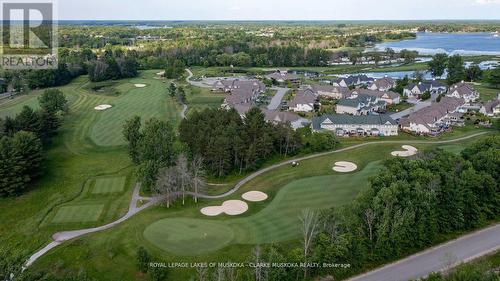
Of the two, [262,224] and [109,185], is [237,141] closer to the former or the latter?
[262,224]

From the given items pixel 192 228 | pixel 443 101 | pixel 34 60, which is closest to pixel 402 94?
pixel 443 101

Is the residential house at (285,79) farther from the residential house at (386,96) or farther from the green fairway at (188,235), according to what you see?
the green fairway at (188,235)

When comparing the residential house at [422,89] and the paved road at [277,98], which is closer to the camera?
the paved road at [277,98]

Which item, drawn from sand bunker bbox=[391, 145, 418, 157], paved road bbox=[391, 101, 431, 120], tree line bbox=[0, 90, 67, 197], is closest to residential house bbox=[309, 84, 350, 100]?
paved road bbox=[391, 101, 431, 120]

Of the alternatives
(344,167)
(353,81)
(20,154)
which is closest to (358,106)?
(353,81)

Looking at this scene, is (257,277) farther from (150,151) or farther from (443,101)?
(443,101)

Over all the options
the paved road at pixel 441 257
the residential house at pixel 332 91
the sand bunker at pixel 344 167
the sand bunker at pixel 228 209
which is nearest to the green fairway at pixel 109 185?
the sand bunker at pixel 228 209
